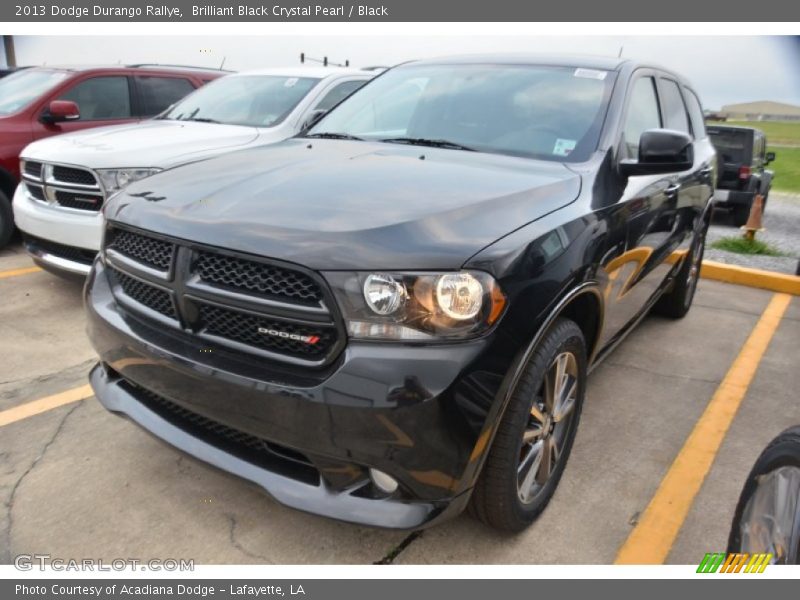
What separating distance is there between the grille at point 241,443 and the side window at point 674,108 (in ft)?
10.2

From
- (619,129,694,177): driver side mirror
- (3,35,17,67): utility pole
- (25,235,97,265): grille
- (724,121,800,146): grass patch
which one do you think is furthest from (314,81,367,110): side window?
(724,121,800,146): grass patch

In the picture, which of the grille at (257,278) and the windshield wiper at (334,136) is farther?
the windshield wiper at (334,136)

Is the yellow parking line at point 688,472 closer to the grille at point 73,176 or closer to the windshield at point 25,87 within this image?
the grille at point 73,176

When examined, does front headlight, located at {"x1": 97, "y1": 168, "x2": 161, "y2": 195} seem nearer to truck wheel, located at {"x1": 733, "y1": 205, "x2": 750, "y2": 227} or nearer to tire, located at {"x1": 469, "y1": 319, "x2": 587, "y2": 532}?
tire, located at {"x1": 469, "y1": 319, "x2": 587, "y2": 532}

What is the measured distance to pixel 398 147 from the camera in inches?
119

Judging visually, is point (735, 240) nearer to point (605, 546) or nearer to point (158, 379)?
point (605, 546)

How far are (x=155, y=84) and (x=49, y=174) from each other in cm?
289

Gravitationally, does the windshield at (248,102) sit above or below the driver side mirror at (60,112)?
above

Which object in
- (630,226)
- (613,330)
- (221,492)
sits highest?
(630,226)

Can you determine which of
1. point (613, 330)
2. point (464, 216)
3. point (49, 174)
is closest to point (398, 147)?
point (464, 216)

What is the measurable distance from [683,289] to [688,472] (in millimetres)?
2148

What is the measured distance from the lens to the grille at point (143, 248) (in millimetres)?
2264

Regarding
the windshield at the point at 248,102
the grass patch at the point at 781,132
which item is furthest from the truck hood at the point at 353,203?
the grass patch at the point at 781,132

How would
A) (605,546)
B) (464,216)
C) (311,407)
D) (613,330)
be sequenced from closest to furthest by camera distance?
(311,407) → (464,216) → (605,546) → (613,330)
